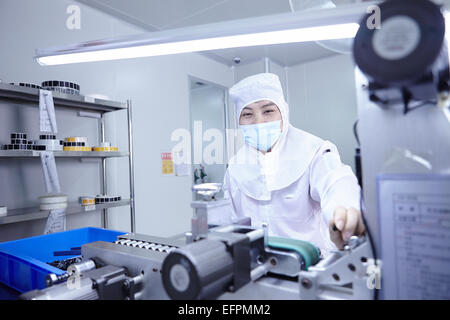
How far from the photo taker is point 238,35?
595 millimetres

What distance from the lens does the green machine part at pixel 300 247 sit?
1.85 feet

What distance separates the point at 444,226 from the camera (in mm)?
362

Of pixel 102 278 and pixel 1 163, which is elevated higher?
pixel 1 163

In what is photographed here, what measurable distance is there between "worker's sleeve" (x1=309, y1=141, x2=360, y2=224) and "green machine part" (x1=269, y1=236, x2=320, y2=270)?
13 centimetres

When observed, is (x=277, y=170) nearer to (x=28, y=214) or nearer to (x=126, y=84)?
(x=28, y=214)

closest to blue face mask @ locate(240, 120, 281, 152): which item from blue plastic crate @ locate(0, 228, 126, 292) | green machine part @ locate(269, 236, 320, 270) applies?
blue plastic crate @ locate(0, 228, 126, 292)

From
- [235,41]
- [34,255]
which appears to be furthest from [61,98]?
[235,41]

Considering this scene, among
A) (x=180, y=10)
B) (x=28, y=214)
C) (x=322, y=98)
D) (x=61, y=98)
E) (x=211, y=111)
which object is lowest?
(x=28, y=214)

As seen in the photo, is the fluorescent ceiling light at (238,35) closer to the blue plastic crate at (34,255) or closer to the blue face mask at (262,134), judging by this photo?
the blue plastic crate at (34,255)

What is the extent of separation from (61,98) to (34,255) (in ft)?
3.36
